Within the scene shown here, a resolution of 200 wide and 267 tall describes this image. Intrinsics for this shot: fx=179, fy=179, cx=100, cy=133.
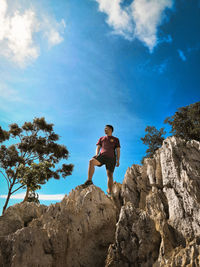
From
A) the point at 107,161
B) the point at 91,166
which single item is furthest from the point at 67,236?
the point at 107,161

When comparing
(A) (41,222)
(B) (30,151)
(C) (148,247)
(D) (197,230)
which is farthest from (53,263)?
(B) (30,151)

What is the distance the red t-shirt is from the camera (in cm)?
904

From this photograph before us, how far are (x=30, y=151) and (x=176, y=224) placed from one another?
21790 mm

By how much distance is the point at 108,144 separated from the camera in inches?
366

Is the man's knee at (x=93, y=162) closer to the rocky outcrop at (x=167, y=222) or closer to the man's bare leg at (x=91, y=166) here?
the man's bare leg at (x=91, y=166)

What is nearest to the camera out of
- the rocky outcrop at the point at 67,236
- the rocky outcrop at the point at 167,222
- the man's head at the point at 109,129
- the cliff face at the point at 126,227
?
the rocky outcrop at the point at 167,222

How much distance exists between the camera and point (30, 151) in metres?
23.9

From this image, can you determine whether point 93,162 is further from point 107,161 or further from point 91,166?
point 107,161

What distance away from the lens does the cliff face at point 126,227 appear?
4930 mm

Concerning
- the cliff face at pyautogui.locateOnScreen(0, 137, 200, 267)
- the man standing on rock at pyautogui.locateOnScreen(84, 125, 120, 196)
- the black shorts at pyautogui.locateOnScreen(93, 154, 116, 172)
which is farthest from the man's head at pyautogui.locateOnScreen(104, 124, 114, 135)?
the cliff face at pyautogui.locateOnScreen(0, 137, 200, 267)

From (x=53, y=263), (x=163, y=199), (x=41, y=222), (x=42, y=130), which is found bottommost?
(x=53, y=263)

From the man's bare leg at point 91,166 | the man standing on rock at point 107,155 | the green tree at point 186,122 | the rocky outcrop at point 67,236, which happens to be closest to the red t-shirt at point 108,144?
the man standing on rock at point 107,155

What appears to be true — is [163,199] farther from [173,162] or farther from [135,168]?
[135,168]

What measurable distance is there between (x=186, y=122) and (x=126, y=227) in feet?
55.8
